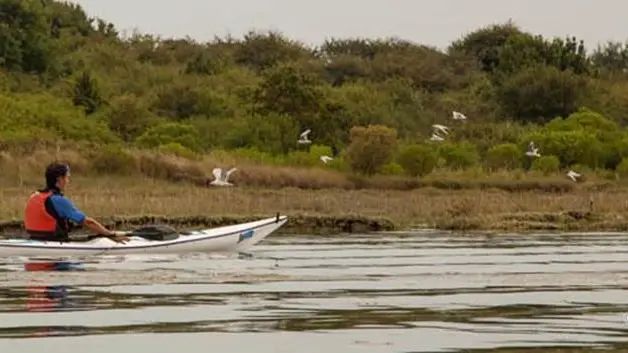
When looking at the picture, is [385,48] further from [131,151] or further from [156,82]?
[131,151]

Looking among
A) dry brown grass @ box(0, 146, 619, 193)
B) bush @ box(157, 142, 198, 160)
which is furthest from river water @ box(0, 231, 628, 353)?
bush @ box(157, 142, 198, 160)

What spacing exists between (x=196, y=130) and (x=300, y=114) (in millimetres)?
4066

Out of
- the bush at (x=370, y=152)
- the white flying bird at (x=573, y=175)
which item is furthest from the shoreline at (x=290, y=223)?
the white flying bird at (x=573, y=175)

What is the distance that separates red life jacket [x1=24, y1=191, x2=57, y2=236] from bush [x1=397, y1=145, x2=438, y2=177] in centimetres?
2574

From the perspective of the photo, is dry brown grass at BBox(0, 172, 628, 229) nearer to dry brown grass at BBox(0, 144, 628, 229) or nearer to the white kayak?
dry brown grass at BBox(0, 144, 628, 229)

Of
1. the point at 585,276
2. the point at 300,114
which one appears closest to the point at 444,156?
the point at 300,114

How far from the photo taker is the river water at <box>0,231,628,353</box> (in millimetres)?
13125

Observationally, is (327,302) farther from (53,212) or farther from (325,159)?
(325,159)

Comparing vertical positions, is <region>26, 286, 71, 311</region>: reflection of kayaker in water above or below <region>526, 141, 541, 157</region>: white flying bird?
below

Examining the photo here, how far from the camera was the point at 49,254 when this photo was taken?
22547 mm

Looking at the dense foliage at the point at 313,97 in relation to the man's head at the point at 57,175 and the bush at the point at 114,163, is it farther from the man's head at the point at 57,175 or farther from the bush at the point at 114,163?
the man's head at the point at 57,175

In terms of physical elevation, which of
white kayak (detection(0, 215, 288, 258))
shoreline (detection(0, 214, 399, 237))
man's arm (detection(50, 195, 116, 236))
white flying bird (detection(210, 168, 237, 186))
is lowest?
white kayak (detection(0, 215, 288, 258))

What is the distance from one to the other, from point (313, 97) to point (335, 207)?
20.6 meters

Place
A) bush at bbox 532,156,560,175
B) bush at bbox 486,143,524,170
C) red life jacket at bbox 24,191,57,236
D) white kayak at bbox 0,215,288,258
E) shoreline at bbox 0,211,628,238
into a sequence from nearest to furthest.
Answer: white kayak at bbox 0,215,288,258 < red life jacket at bbox 24,191,57,236 < shoreline at bbox 0,211,628,238 < bush at bbox 532,156,560,175 < bush at bbox 486,143,524,170
